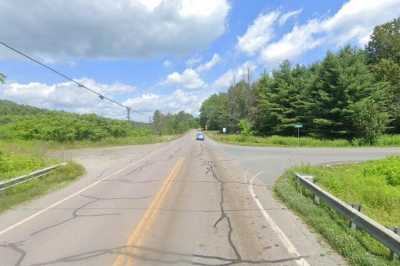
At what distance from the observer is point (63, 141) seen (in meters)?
58.8

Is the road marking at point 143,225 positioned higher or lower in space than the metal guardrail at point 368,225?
lower

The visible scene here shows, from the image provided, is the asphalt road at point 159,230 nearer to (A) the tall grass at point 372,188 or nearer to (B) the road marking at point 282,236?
(B) the road marking at point 282,236

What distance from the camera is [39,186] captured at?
599 inches

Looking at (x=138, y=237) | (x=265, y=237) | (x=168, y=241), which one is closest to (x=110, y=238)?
(x=138, y=237)

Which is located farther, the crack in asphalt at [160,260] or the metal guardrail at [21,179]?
the metal guardrail at [21,179]

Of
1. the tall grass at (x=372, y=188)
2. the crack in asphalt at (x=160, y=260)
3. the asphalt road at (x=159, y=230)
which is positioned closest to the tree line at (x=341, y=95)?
the tall grass at (x=372, y=188)

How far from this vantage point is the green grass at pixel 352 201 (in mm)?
6648

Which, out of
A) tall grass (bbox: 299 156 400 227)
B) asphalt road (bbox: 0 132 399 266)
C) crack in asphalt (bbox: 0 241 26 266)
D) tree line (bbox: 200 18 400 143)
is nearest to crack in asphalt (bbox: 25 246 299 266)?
asphalt road (bbox: 0 132 399 266)

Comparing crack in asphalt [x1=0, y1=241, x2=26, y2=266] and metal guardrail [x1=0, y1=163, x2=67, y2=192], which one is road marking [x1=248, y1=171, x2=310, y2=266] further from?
metal guardrail [x1=0, y1=163, x2=67, y2=192]

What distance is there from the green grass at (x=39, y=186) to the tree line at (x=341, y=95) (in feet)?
122

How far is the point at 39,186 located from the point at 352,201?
11.5m

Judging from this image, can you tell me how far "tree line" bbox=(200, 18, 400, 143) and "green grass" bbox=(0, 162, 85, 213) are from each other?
37.2 metres

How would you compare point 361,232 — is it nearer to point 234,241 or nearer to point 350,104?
point 234,241

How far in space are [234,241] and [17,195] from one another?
879cm
